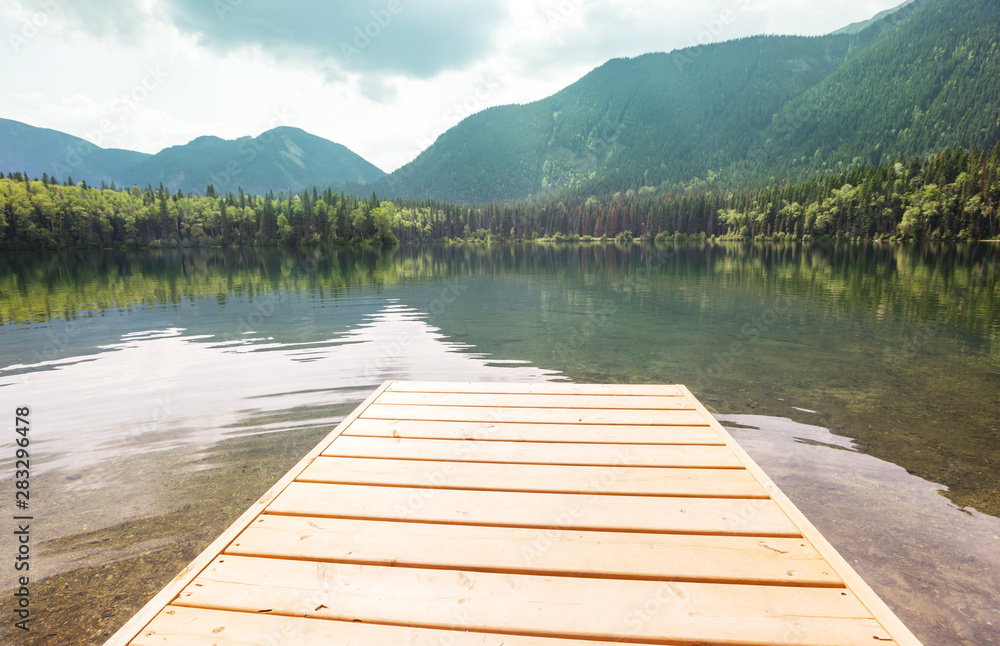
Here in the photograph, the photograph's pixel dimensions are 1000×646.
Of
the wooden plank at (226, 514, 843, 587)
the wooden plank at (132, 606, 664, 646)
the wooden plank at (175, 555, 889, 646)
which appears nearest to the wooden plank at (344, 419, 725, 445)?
the wooden plank at (226, 514, 843, 587)

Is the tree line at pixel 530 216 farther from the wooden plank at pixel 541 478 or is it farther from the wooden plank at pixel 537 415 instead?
the wooden plank at pixel 541 478

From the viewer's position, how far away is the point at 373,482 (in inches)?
152

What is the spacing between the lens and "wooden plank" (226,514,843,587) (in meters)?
2.71

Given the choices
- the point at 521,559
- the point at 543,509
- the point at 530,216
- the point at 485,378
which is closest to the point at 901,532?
the point at 543,509

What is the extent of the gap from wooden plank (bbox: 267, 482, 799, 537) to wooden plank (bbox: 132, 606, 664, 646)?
0.98m

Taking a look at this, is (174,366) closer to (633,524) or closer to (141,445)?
(141,445)

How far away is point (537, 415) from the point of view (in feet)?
17.9

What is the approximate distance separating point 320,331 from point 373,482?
14554mm

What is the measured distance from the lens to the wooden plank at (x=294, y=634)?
2.22 meters

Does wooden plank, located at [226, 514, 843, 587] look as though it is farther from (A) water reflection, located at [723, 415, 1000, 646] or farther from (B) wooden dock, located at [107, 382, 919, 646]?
(A) water reflection, located at [723, 415, 1000, 646]

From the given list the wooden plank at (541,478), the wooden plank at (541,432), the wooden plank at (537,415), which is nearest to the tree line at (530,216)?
the wooden plank at (537,415)

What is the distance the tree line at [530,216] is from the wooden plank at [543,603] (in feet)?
351

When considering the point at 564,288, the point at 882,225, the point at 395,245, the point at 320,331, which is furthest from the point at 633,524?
the point at 395,245

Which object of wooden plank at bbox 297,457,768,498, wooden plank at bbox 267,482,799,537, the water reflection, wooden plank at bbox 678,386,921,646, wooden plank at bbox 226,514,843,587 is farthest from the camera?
the water reflection
